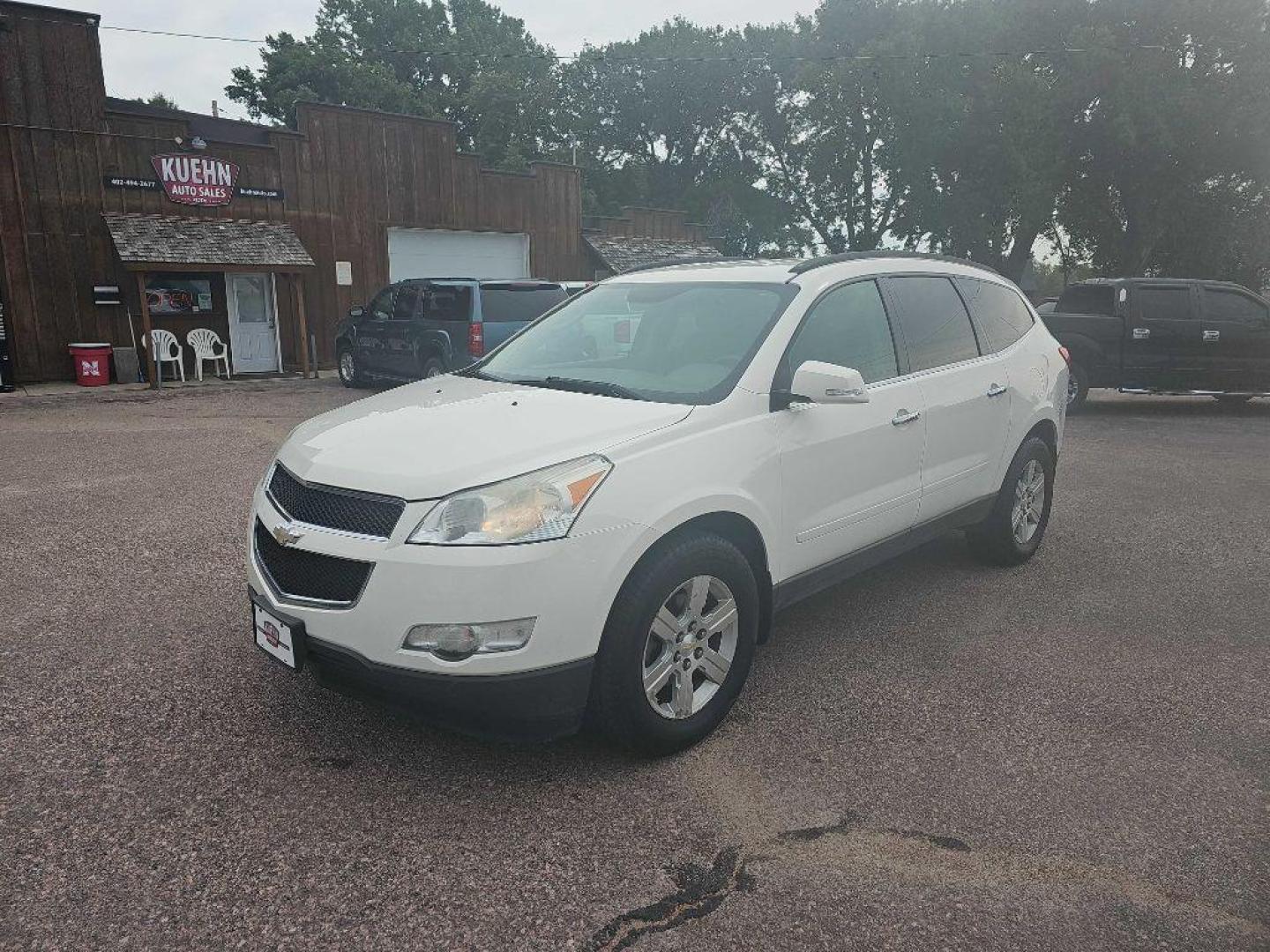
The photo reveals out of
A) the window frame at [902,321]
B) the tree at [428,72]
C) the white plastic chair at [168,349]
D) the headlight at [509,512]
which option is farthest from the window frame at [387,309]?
the tree at [428,72]

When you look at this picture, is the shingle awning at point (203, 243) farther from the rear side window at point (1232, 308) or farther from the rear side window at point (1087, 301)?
the rear side window at point (1232, 308)

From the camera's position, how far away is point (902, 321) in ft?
14.5

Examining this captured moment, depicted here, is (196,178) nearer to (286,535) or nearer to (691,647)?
(286,535)

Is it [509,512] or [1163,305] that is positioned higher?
[1163,305]

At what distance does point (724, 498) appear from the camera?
10.6 feet

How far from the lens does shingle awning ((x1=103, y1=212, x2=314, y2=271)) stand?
16.1 m

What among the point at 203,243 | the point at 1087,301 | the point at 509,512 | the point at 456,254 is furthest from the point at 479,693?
the point at 456,254

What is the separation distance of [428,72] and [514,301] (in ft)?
135

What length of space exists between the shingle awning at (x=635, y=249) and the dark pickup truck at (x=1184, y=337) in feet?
39.9

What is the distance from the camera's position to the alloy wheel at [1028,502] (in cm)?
532

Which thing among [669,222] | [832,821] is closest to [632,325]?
[832,821]

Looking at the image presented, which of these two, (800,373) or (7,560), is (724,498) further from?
(7,560)

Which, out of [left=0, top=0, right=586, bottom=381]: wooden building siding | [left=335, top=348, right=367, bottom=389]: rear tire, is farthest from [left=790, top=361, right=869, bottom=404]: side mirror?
[left=0, top=0, right=586, bottom=381]: wooden building siding

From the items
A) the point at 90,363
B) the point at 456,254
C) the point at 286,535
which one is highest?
the point at 456,254
